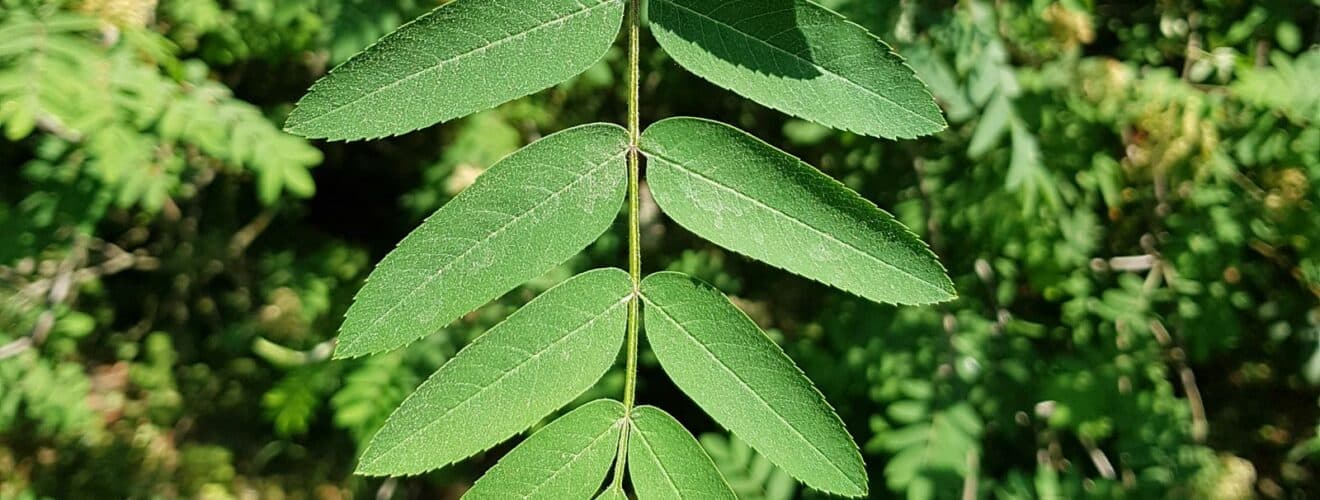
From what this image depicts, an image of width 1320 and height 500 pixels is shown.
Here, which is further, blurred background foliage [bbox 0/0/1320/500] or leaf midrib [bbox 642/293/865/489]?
blurred background foliage [bbox 0/0/1320/500]

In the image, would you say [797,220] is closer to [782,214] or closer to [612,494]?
[782,214]

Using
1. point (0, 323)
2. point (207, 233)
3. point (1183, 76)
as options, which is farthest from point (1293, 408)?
point (0, 323)

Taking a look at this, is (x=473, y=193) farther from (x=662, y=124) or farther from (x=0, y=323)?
(x=0, y=323)

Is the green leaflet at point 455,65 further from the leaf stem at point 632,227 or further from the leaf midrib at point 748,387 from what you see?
the leaf midrib at point 748,387

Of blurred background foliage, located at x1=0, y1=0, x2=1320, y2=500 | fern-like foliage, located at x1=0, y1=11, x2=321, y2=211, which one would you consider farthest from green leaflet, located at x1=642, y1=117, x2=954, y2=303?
fern-like foliage, located at x1=0, y1=11, x2=321, y2=211

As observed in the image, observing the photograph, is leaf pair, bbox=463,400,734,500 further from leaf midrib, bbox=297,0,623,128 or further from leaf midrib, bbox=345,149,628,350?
leaf midrib, bbox=297,0,623,128

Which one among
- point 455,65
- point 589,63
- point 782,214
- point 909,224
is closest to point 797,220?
point 782,214
